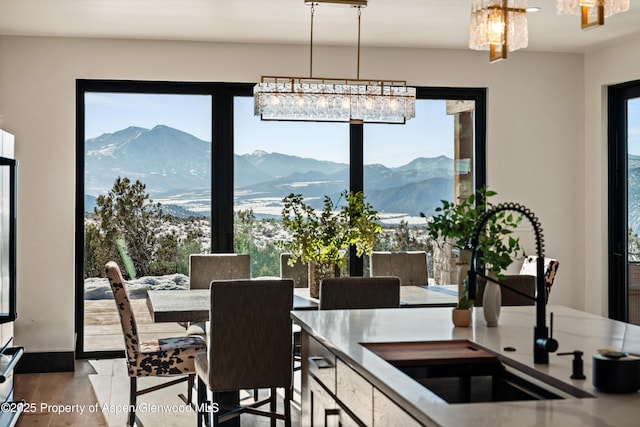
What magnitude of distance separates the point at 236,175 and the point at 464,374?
4749 mm

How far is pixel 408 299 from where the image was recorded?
4914 mm

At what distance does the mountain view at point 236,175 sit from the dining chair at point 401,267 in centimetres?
115

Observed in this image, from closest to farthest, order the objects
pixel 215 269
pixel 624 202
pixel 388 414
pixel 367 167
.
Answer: pixel 388 414 → pixel 215 269 → pixel 624 202 → pixel 367 167

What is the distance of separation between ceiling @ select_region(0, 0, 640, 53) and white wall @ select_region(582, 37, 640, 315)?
24 centimetres

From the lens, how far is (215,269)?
228 inches

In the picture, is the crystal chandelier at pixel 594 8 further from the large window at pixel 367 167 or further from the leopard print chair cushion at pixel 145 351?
the large window at pixel 367 167

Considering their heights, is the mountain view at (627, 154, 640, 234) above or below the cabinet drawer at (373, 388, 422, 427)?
above

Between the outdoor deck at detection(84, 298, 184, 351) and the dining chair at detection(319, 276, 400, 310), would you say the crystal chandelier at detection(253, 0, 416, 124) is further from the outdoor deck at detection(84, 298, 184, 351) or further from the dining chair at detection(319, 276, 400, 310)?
the outdoor deck at detection(84, 298, 184, 351)

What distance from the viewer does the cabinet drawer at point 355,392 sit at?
2.18 m

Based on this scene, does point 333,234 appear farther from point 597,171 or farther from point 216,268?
point 597,171

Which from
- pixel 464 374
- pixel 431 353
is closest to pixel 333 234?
pixel 431 353

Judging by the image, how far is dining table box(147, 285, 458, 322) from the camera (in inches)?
172

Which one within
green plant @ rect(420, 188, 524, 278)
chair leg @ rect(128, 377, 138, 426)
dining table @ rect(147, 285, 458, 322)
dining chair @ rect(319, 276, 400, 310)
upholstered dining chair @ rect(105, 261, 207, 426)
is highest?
green plant @ rect(420, 188, 524, 278)

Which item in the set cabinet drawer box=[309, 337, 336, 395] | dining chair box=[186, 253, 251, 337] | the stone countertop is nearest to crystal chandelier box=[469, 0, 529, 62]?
the stone countertop
